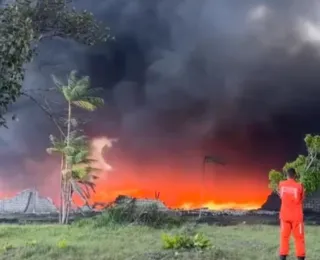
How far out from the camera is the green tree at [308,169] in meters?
24.0

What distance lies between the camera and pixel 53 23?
763 centimetres

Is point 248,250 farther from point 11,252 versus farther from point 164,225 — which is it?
point 164,225

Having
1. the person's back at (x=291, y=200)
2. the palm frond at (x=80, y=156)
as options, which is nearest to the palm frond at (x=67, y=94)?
the palm frond at (x=80, y=156)

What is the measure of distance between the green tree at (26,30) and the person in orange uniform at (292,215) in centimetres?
437

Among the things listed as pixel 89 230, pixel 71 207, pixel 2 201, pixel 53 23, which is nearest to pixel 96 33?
pixel 53 23

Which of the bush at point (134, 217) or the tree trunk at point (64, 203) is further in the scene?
the tree trunk at point (64, 203)

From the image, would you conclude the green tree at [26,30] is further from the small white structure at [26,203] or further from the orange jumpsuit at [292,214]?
the small white structure at [26,203]

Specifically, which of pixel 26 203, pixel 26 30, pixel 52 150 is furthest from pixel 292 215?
pixel 52 150

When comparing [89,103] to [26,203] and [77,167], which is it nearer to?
[77,167]

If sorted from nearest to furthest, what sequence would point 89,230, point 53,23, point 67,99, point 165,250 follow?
point 53,23, point 165,250, point 89,230, point 67,99

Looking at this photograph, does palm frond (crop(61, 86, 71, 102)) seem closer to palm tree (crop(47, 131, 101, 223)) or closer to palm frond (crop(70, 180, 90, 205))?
palm tree (crop(47, 131, 101, 223))

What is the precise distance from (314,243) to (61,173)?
60.6 ft

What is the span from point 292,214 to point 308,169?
14.3 meters

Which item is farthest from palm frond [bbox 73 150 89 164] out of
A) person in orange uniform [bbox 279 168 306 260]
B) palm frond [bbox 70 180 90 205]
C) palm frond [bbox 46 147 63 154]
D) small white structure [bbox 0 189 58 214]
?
person in orange uniform [bbox 279 168 306 260]
